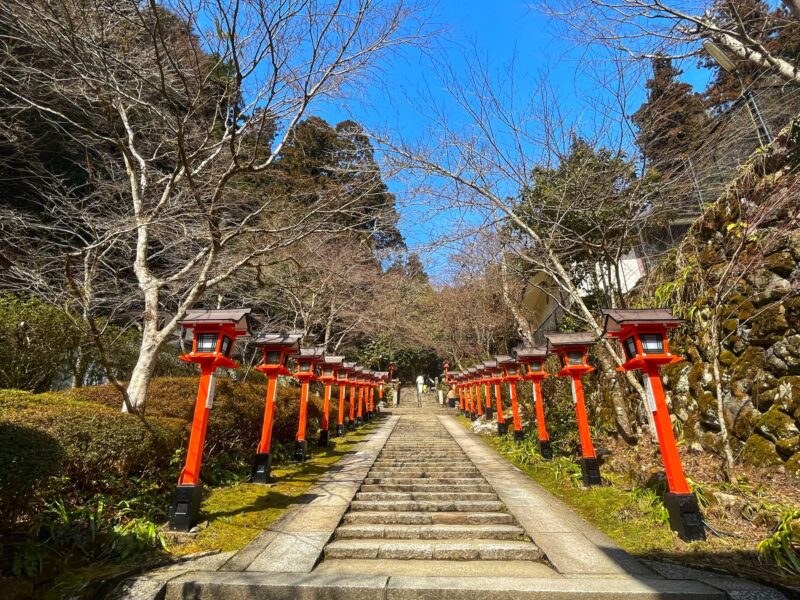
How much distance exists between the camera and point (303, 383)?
949cm

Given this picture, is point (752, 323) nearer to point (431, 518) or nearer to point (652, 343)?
point (652, 343)

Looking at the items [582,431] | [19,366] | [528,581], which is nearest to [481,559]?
[528,581]

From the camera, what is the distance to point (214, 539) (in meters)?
4.57

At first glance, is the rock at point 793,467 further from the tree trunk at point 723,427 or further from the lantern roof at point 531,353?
the lantern roof at point 531,353

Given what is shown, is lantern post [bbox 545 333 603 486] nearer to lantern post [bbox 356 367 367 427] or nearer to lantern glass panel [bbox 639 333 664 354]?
lantern glass panel [bbox 639 333 664 354]

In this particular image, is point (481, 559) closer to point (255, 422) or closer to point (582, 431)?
point (582, 431)

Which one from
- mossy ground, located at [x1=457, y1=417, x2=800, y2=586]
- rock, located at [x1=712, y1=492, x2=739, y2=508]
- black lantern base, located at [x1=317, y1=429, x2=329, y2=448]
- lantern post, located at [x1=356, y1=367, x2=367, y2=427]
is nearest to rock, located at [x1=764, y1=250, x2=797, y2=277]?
mossy ground, located at [x1=457, y1=417, x2=800, y2=586]

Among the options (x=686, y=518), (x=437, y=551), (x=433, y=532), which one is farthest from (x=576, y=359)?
(x=437, y=551)

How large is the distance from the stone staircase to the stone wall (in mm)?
3595

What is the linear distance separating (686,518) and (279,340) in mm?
6536

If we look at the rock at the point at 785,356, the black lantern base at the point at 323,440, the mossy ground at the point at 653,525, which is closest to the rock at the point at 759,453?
the mossy ground at the point at 653,525

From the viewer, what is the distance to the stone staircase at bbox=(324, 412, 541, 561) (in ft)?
14.2

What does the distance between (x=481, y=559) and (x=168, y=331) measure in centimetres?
521

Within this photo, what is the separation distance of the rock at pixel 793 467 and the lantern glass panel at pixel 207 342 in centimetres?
748
